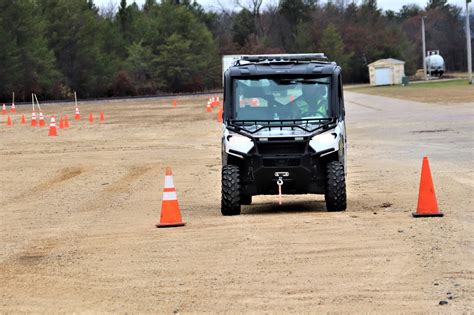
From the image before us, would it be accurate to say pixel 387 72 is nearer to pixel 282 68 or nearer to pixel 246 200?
pixel 246 200

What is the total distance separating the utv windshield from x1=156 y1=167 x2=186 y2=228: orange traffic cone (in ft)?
5.22

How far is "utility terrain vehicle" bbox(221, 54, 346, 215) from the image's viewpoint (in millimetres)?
12938

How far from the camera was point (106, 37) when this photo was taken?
4582 inches

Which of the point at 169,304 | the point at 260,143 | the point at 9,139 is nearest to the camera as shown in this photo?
the point at 169,304

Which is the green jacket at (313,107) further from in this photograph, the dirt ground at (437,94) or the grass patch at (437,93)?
the grass patch at (437,93)

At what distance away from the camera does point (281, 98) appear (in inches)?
532

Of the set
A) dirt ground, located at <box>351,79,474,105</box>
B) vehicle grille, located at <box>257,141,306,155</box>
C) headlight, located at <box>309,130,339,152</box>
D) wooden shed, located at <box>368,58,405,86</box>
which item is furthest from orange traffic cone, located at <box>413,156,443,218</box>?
wooden shed, located at <box>368,58,405,86</box>

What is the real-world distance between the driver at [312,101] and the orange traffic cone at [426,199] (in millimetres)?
1755

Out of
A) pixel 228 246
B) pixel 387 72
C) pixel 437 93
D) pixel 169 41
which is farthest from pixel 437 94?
pixel 228 246

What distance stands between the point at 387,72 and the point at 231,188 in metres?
97.7

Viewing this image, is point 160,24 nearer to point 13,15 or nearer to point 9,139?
point 13,15

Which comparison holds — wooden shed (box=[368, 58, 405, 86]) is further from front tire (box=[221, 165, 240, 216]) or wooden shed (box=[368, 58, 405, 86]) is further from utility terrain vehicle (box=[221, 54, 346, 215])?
front tire (box=[221, 165, 240, 216])

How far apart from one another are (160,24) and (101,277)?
10841 cm

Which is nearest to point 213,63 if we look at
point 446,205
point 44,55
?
point 44,55
